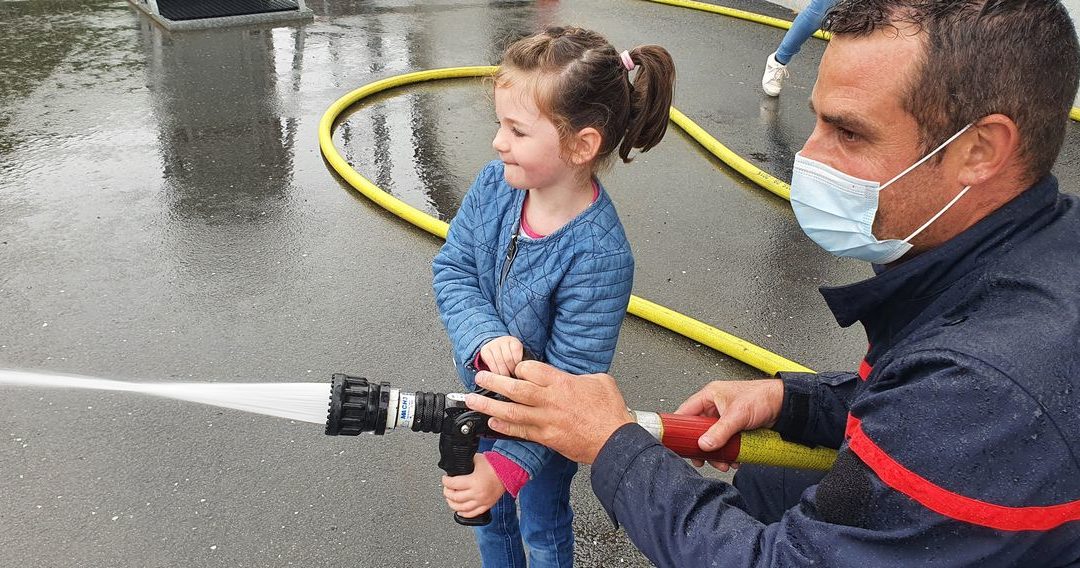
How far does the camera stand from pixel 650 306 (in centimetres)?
415

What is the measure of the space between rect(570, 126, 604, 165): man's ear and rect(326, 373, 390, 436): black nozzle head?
0.81 metres

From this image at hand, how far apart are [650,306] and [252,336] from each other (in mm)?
1940

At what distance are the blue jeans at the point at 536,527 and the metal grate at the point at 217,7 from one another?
305 inches

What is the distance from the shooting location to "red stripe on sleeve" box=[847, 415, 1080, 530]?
1411mm

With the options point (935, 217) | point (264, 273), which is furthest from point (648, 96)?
point (264, 273)

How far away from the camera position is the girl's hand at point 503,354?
209 cm

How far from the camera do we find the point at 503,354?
211 cm

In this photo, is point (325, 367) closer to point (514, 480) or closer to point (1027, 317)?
point (514, 480)

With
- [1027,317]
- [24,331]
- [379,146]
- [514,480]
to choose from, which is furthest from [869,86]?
[379,146]

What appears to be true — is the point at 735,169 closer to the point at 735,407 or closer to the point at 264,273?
the point at 264,273

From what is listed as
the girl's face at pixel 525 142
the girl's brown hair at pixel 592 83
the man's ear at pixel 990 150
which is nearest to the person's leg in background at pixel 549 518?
the girl's face at pixel 525 142

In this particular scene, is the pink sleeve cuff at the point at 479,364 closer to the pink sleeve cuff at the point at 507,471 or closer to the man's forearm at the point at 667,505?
the pink sleeve cuff at the point at 507,471

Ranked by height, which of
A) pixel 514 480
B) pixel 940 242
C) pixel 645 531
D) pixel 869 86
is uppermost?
pixel 869 86

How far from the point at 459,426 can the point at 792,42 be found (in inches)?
245
